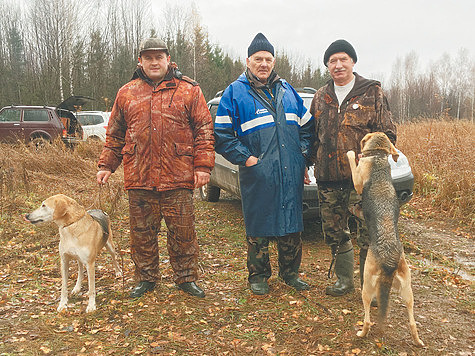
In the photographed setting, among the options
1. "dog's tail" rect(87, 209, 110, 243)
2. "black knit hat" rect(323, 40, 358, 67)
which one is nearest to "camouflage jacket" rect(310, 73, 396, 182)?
"black knit hat" rect(323, 40, 358, 67)

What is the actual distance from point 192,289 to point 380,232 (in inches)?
73.8

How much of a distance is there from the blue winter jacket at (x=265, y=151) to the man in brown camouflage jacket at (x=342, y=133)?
23 cm

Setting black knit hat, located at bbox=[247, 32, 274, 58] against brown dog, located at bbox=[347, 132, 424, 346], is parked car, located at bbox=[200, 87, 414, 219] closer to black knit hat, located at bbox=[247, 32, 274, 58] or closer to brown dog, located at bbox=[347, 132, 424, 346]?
brown dog, located at bbox=[347, 132, 424, 346]

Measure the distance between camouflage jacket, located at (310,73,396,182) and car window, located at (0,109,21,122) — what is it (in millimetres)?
13390

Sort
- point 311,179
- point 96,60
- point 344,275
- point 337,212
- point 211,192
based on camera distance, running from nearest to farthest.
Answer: point 337,212
point 344,275
point 311,179
point 211,192
point 96,60

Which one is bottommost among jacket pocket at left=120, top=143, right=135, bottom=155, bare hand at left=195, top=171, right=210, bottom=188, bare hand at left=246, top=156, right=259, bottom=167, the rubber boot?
the rubber boot

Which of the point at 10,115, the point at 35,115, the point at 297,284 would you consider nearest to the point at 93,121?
the point at 35,115

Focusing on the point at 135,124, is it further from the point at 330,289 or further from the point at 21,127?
the point at 21,127

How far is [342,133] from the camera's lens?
10.8ft

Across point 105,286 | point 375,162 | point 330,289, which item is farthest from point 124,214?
point 375,162

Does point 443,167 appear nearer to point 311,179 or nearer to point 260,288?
point 311,179

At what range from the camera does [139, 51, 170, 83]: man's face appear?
3.42 metres

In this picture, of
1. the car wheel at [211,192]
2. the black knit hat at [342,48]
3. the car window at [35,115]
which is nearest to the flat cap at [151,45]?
the black knit hat at [342,48]

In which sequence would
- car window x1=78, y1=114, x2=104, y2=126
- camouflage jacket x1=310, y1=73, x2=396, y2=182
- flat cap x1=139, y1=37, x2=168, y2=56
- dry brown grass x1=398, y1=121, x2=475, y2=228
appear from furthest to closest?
car window x1=78, y1=114, x2=104, y2=126 < dry brown grass x1=398, y1=121, x2=475, y2=228 < flat cap x1=139, y1=37, x2=168, y2=56 < camouflage jacket x1=310, y1=73, x2=396, y2=182
